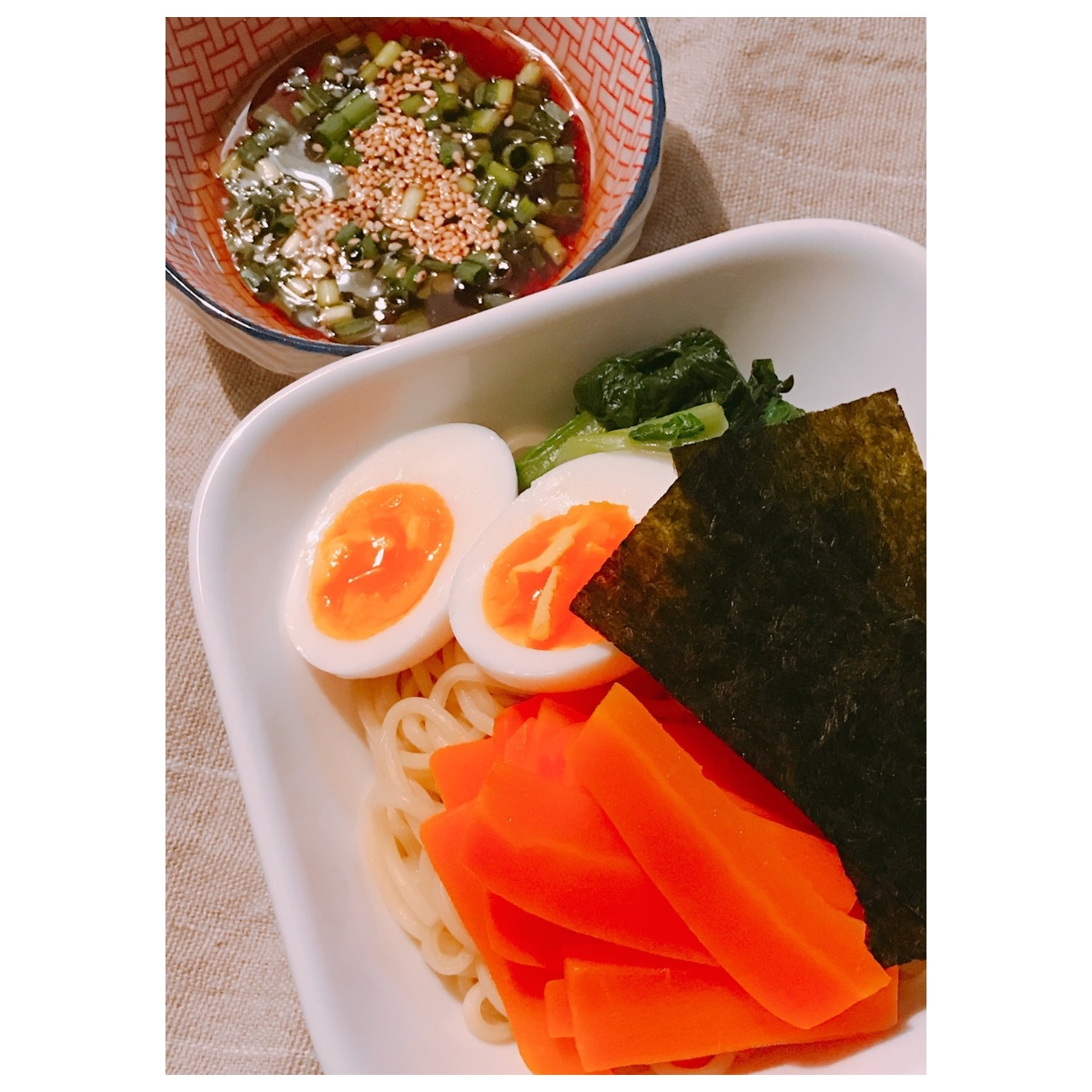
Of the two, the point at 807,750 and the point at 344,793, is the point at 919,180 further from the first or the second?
the point at 344,793

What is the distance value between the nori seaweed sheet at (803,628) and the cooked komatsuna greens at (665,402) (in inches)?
5.5

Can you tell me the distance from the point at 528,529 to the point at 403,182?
0.98 metres

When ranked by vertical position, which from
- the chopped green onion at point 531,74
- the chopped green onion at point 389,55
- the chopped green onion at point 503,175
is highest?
the chopped green onion at point 389,55

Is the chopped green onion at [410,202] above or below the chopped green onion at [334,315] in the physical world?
above

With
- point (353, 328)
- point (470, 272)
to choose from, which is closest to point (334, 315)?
point (353, 328)

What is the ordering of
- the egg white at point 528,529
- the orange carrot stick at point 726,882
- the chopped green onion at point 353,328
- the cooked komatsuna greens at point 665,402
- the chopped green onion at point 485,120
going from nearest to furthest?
the orange carrot stick at point 726,882 → the egg white at point 528,529 → the cooked komatsuna greens at point 665,402 → the chopped green onion at point 353,328 → the chopped green onion at point 485,120

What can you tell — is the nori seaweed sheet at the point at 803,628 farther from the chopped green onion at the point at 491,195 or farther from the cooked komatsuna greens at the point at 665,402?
the chopped green onion at the point at 491,195

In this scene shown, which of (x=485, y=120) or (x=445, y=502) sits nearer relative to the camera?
(x=445, y=502)

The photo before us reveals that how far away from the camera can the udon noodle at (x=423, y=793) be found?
1.17 metres

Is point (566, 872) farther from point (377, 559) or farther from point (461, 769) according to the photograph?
point (377, 559)

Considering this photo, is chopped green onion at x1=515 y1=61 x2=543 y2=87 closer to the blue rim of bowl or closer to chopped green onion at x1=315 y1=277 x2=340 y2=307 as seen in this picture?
the blue rim of bowl

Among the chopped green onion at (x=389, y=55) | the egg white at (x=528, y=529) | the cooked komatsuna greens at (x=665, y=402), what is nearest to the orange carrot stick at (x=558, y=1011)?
the egg white at (x=528, y=529)

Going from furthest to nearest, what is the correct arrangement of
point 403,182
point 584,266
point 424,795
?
point 403,182 → point 584,266 → point 424,795

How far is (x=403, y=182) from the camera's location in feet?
5.94
